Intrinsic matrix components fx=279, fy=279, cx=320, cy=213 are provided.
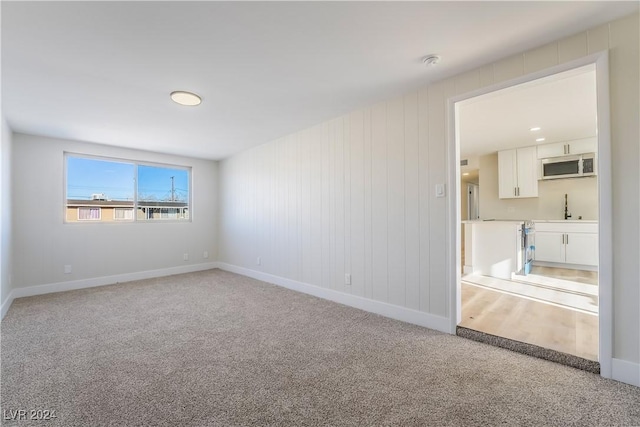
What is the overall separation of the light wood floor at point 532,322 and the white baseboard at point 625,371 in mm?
155

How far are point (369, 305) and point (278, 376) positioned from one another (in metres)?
1.55

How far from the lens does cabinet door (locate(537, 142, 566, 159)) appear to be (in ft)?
17.1

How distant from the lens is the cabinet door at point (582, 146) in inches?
194

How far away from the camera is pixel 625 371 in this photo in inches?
70.1

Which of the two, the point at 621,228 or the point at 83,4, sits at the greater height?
the point at 83,4

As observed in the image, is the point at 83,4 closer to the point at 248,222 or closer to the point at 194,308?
the point at 194,308

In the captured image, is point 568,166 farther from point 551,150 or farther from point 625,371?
point 625,371

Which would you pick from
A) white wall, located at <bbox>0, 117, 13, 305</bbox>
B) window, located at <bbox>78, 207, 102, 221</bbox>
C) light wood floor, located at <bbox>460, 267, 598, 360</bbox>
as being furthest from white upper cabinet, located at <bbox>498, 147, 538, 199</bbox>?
white wall, located at <bbox>0, 117, 13, 305</bbox>

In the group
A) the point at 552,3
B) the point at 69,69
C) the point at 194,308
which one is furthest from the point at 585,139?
the point at 69,69

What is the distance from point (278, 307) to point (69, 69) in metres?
2.98

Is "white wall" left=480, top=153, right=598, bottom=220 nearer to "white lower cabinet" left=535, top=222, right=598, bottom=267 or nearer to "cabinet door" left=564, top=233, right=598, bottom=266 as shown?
"white lower cabinet" left=535, top=222, right=598, bottom=267

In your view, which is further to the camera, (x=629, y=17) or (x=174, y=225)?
(x=174, y=225)

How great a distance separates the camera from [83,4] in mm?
1597

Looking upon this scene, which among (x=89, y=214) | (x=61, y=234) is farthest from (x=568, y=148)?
(x=61, y=234)
